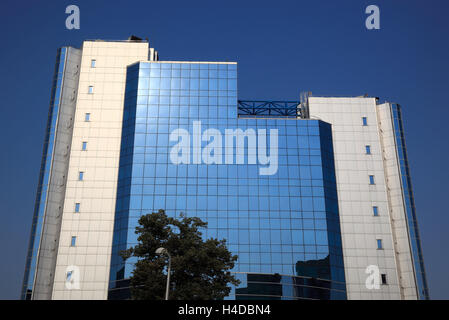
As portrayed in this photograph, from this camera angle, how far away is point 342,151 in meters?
81.0

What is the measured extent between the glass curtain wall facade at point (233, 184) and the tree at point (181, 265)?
21172 mm

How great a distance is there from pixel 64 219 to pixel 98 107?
20.4 m

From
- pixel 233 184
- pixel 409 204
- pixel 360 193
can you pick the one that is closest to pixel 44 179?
pixel 233 184

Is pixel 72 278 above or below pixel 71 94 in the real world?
below

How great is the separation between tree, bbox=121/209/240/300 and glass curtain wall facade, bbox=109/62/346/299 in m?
21.2

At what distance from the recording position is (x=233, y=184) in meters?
75.1

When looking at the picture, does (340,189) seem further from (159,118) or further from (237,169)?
(159,118)

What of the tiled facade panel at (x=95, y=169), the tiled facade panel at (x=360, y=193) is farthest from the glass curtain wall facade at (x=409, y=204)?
the tiled facade panel at (x=95, y=169)

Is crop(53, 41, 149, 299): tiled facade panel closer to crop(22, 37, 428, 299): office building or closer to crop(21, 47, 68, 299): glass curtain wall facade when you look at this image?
crop(22, 37, 428, 299): office building

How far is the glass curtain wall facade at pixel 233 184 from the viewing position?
228 feet

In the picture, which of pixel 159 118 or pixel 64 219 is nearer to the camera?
pixel 64 219

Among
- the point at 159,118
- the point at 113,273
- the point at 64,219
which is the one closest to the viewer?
the point at 113,273

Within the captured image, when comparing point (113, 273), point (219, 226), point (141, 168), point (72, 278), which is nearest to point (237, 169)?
point (219, 226)

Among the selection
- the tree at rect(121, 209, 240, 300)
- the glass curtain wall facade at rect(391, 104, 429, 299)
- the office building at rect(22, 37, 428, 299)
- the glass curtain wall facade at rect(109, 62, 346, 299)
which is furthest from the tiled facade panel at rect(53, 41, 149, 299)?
the glass curtain wall facade at rect(391, 104, 429, 299)
